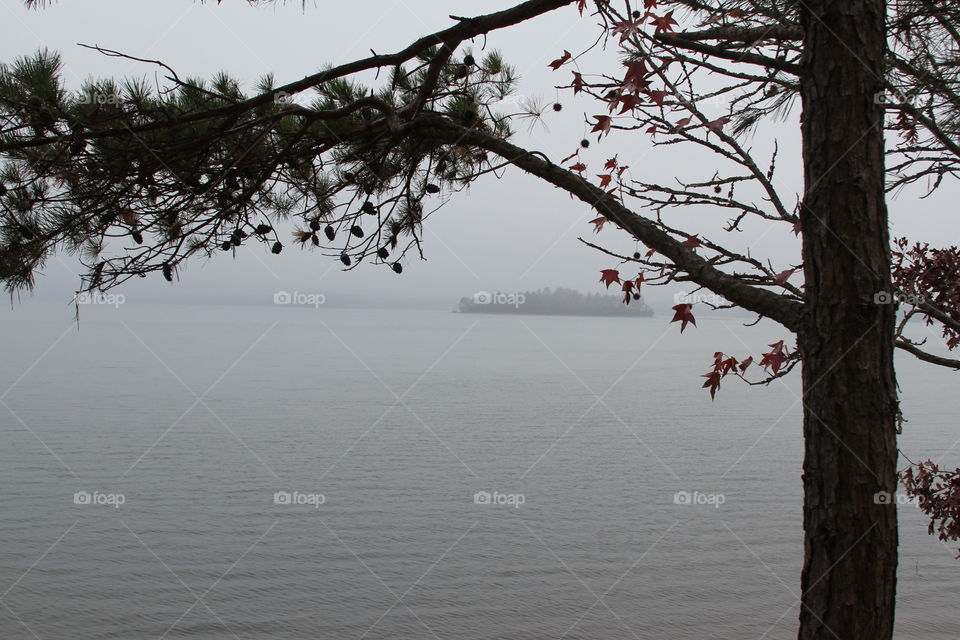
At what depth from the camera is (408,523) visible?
1061 cm

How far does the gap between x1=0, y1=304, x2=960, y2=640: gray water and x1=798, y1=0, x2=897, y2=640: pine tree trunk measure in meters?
5.58

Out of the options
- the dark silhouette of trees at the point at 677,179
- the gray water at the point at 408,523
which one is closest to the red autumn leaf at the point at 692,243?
the dark silhouette of trees at the point at 677,179

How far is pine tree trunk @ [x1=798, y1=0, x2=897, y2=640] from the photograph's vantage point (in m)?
2.46

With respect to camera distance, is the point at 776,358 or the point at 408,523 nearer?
the point at 776,358

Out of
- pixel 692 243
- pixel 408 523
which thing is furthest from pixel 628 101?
pixel 408 523

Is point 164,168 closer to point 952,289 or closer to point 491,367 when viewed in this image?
point 952,289

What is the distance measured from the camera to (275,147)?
3781mm

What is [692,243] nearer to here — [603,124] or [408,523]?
[603,124]

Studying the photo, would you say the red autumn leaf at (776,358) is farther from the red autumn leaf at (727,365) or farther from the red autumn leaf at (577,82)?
the red autumn leaf at (577,82)

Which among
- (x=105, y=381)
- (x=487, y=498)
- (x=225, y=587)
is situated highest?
(x=105, y=381)

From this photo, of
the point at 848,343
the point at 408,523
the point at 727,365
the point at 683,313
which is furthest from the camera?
the point at 408,523

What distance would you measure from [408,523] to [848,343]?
8842 mm

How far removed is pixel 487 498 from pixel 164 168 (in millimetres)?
8689

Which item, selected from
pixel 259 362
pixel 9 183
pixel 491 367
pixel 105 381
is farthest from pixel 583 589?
pixel 259 362
